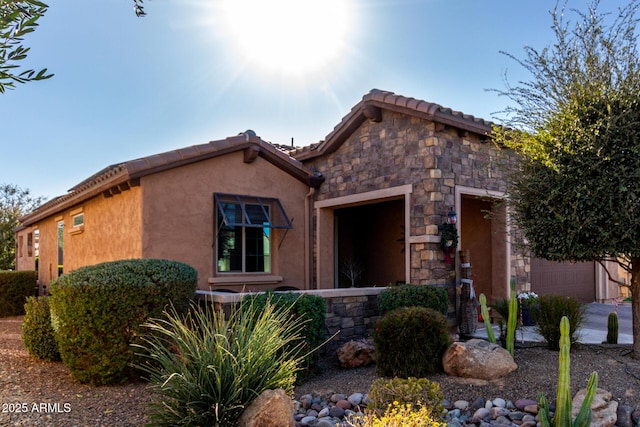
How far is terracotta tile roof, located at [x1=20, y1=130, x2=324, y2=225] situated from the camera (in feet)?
28.9

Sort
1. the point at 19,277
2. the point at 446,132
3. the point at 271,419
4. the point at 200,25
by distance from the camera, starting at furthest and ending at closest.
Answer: the point at 19,277, the point at 446,132, the point at 200,25, the point at 271,419

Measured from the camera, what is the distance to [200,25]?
559 centimetres

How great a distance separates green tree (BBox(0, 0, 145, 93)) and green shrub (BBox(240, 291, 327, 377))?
14.6 ft

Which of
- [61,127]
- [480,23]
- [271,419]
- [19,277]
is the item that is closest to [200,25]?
[271,419]

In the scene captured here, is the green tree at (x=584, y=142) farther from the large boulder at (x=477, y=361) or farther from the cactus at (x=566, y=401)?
the cactus at (x=566, y=401)

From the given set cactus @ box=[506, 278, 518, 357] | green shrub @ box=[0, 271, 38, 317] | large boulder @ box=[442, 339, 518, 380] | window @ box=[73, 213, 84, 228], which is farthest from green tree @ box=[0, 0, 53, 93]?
green shrub @ box=[0, 271, 38, 317]

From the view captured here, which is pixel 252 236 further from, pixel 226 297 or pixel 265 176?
pixel 226 297

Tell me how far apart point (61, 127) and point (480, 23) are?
9.52 metres

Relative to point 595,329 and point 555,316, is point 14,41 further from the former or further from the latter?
point 595,329

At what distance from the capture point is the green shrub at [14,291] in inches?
567

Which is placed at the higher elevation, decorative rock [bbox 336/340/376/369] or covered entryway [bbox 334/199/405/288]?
covered entryway [bbox 334/199/405/288]

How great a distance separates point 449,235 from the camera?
28.6 ft

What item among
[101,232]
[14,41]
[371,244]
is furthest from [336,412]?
[371,244]

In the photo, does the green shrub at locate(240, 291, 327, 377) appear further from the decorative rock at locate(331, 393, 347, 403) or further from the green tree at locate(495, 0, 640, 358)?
the green tree at locate(495, 0, 640, 358)
